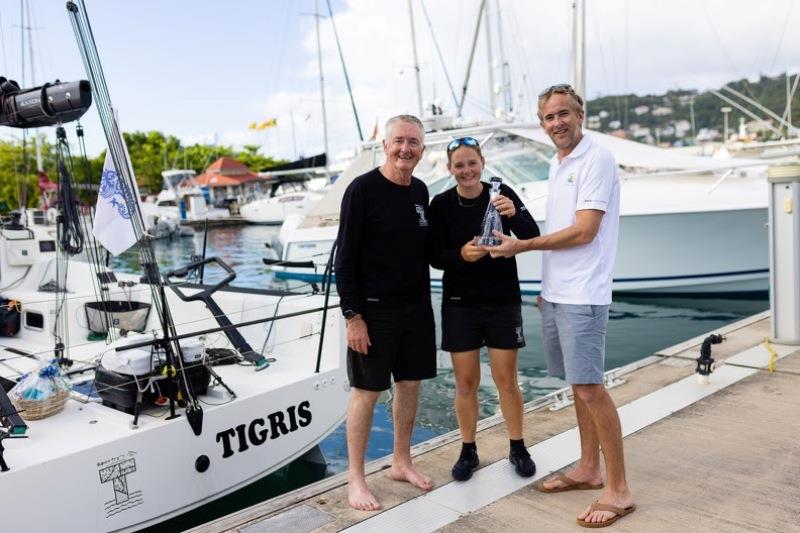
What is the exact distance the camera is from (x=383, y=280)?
3174 millimetres

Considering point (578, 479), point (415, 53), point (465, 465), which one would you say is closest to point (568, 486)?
point (578, 479)

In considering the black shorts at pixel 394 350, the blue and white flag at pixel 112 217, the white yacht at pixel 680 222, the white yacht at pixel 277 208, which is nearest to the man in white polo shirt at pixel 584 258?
the black shorts at pixel 394 350

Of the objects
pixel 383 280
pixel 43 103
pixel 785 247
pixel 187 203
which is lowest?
pixel 785 247

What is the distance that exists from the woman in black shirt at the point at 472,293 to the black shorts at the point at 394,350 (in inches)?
4.9

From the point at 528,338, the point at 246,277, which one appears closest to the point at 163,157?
the point at 246,277

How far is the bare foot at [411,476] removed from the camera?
129 inches

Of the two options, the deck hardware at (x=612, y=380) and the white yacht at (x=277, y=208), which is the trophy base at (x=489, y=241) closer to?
the deck hardware at (x=612, y=380)

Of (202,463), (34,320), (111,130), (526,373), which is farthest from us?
(526,373)

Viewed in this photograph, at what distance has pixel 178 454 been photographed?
3900 millimetres

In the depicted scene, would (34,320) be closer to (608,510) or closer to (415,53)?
(608,510)

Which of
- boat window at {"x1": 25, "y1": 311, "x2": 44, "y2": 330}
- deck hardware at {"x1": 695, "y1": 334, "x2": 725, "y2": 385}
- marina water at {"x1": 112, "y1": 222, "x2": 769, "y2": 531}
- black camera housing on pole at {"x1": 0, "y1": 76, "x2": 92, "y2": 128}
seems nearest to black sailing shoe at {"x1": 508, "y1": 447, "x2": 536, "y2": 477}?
deck hardware at {"x1": 695, "y1": 334, "x2": 725, "y2": 385}

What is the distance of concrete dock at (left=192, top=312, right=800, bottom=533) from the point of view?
2.87 meters

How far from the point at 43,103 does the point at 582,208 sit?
419 cm

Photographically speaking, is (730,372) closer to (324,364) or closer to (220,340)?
(324,364)
